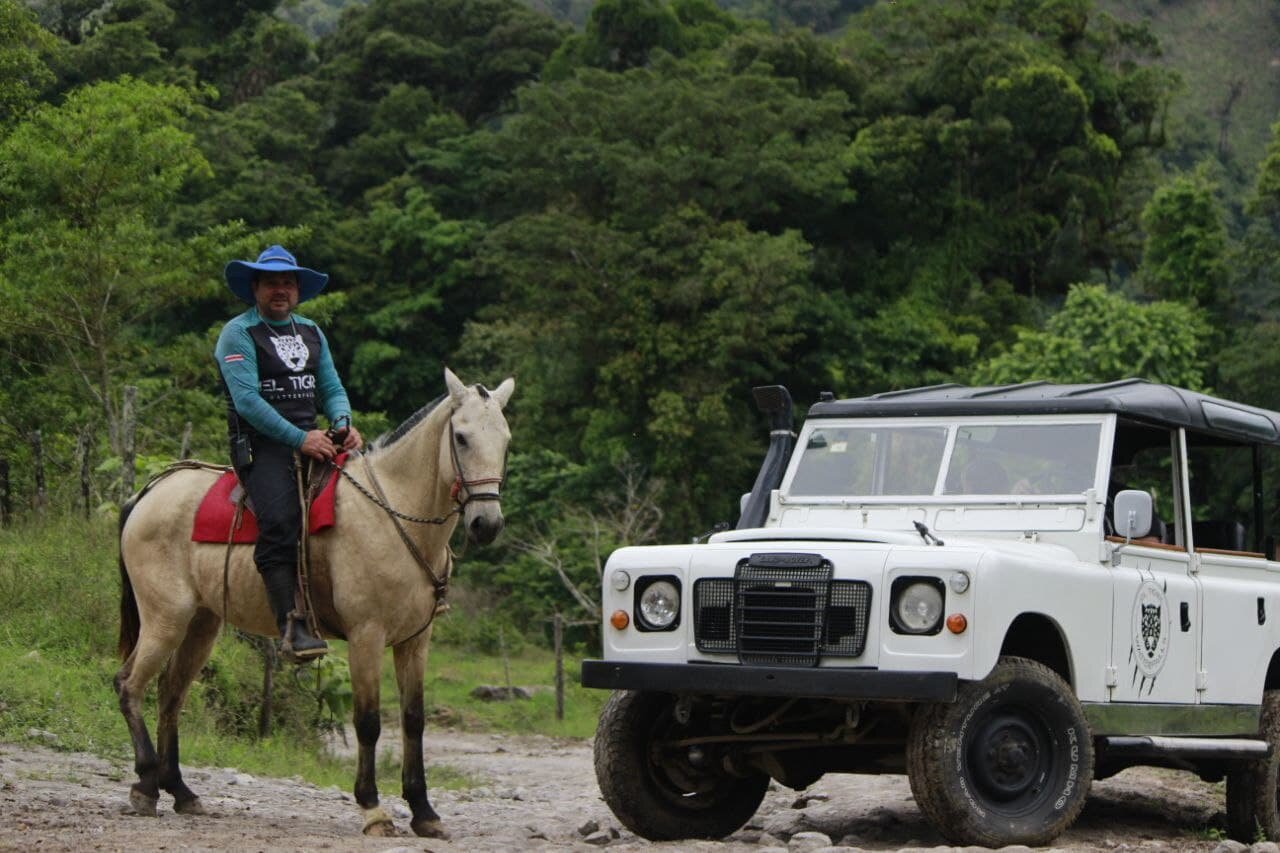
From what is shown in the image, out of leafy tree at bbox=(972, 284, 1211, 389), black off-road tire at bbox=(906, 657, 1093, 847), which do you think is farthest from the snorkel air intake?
leafy tree at bbox=(972, 284, 1211, 389)

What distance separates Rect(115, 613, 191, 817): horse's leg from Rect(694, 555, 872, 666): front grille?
289 centimetres

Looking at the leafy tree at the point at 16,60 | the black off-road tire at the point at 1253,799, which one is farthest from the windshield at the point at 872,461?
the leafy tree at the point at 16,60

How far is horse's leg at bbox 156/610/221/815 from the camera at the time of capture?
384 inches

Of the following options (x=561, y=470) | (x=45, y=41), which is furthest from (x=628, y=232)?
(x=45, y=41)

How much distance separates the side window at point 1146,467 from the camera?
10.4 metres

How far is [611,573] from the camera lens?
9.52 meters

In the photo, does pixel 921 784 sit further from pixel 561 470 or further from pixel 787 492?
pixel 561 470

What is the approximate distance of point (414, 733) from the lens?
31.5 ft

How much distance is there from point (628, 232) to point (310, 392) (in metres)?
30.8

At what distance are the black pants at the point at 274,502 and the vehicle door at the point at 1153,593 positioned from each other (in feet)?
13.9

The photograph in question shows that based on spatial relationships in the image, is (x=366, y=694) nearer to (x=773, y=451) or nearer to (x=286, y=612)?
(x=286, y=612)

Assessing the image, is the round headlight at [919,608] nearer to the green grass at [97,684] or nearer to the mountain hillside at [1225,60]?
the green grass at [97,684]

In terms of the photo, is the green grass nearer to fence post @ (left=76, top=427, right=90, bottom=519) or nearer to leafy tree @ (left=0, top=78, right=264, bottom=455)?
fence post @ (left=76, top=427, right=90, bottom=519)

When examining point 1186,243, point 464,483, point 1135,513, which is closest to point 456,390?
point 464,483
